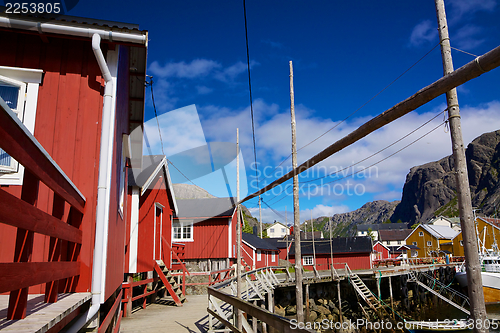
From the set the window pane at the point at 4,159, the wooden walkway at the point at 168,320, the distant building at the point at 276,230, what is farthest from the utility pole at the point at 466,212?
the distant building at the point at 276,230

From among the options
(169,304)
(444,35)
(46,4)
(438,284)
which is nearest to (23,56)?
(46,4)

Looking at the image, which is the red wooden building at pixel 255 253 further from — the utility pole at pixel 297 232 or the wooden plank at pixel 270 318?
the wooden plank at pixel 270 318

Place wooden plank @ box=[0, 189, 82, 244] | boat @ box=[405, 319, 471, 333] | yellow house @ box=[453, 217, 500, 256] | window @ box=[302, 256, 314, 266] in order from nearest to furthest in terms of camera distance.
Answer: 1. wooden plank @ box=[0, 189, 82, 244]
2. boat @ box=[405, 319, 471, 333]
3. window @ box=[302, 256, 314, 266]
4. yellow house @ box=[453, 217, 500, 256]

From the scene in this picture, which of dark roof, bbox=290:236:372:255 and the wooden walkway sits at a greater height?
dark roof, bbox=290:236:372:255

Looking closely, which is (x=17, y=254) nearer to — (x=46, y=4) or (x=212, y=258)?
(x=46, y=4)

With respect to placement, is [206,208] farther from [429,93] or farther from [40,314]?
[429,93]

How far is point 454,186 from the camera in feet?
582

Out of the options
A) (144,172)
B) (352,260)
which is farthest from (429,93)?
(352,260)

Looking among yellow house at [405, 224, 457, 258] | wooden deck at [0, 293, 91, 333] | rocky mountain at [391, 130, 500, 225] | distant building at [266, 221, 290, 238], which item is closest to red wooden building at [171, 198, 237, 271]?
wooden deck at [0, 293, 91, 333]

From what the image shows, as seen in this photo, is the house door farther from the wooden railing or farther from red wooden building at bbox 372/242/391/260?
red wooden building at bbox 372/242/391/260

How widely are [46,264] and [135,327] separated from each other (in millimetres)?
8734

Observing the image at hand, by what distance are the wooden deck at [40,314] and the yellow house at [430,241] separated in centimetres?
7544

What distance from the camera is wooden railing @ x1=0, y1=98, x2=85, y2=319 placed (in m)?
1.99

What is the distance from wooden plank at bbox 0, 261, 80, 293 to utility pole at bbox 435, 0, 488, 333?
4372mm
